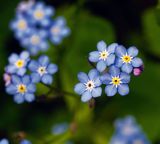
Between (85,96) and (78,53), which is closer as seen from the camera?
(85,96)

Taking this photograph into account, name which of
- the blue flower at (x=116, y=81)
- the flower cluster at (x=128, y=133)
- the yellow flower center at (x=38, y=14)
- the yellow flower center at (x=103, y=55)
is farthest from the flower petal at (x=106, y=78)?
the yellow flower center at (x=38, y=14)

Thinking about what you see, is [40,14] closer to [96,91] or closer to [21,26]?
[21,26]

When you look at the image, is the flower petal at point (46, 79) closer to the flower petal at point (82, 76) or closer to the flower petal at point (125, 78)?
the flower petal at point (82, 76)

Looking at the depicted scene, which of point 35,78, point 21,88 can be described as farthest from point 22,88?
point 35,78

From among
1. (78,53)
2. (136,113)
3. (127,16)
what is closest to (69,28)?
(78,53)

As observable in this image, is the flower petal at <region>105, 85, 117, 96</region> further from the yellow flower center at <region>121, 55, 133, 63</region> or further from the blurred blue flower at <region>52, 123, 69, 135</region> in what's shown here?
the blurred blue flower at <region>52, 123, 69, 135</region>

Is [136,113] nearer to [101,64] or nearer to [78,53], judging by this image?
[78,53]
